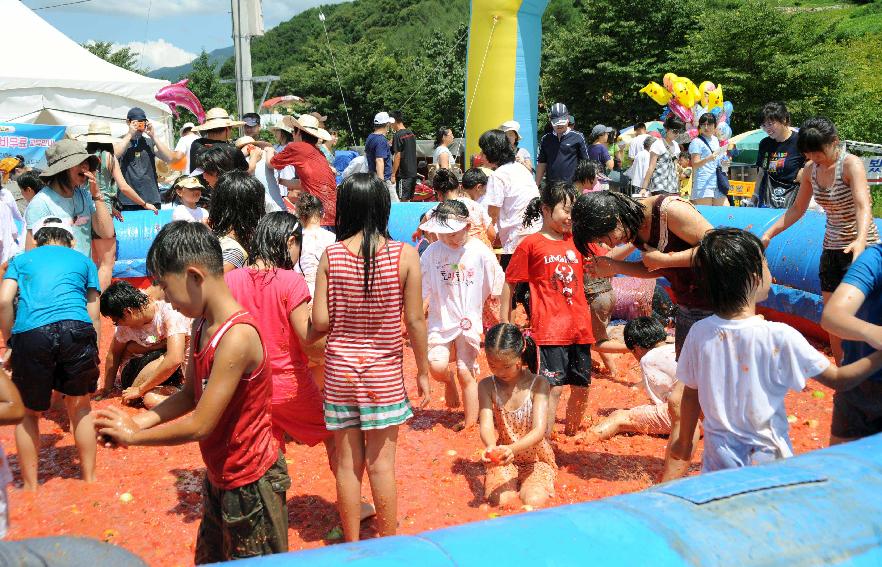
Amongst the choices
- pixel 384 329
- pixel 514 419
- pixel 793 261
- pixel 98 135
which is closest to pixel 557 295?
pixel 514 419

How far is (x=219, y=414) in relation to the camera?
2699 millimetres

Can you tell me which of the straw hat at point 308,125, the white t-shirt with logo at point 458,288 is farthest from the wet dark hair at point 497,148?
the white t-shirt with logo at point 458,288

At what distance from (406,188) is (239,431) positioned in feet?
35.1

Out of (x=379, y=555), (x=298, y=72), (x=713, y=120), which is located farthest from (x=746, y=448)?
(x=298, y=72)

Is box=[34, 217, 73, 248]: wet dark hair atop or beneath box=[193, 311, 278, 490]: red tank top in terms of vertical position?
atop

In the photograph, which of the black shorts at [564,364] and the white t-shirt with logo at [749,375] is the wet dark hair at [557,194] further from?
the white t-shirt with logo at [749,375]

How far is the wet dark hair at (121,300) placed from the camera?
604cm

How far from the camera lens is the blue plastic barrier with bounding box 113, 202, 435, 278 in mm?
9609

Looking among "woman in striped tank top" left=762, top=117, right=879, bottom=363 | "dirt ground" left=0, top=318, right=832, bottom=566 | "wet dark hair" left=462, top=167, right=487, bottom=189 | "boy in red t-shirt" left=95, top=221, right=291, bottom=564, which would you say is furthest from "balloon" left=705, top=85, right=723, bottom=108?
"boy in red t-shirt" left=95, top=221, right=291, bottom=564

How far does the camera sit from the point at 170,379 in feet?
21.4

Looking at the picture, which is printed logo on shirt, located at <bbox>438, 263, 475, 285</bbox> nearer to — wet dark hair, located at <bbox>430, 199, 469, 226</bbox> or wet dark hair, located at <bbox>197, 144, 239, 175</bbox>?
wet dark hair, located at <bbox>430, 199, 469, 226</bbox>

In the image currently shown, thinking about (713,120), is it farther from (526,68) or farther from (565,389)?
(565,389)

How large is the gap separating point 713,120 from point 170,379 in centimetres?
885

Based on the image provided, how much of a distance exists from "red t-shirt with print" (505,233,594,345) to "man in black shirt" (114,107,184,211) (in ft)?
19.4
